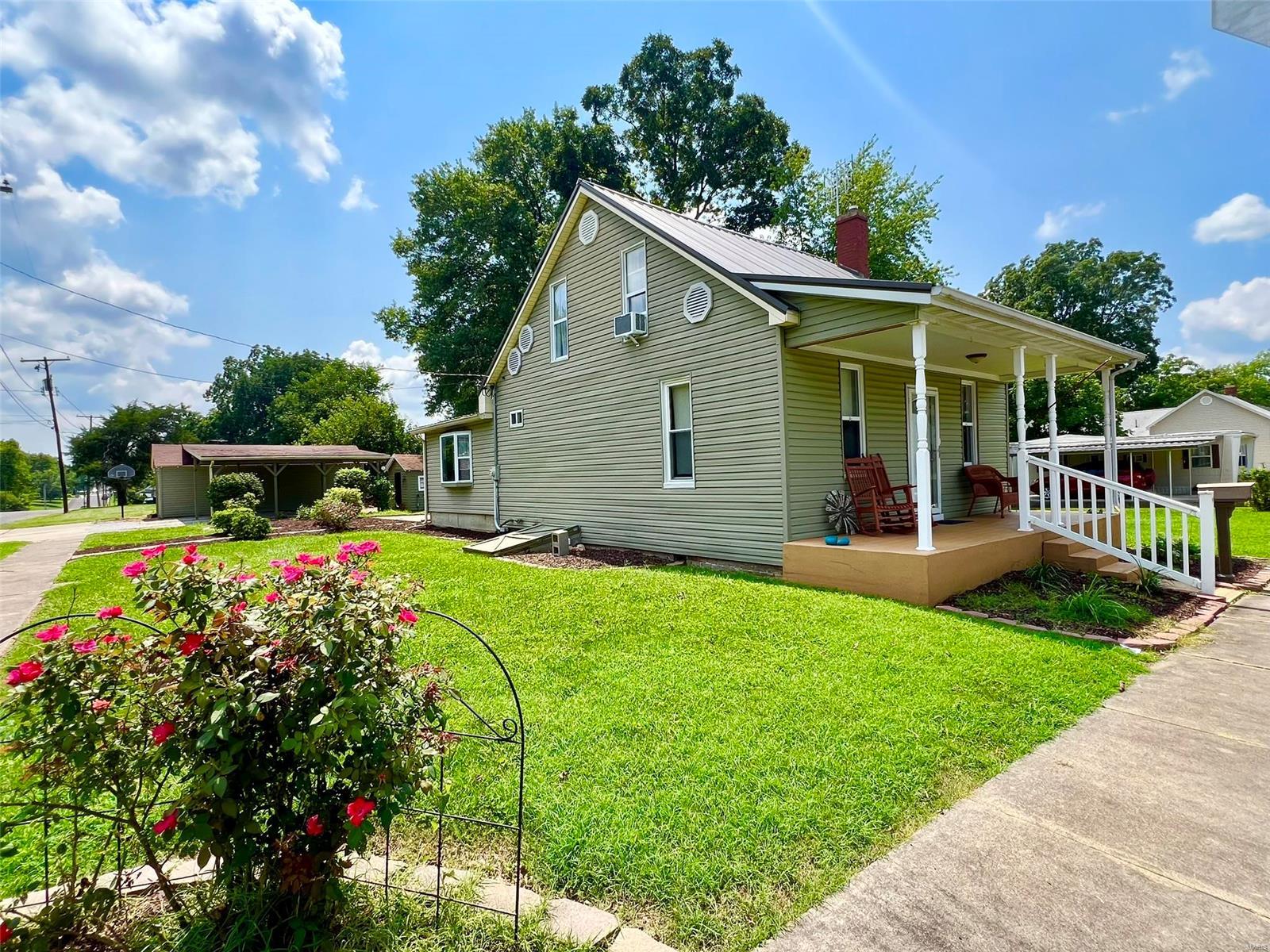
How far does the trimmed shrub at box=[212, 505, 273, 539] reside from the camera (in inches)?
603

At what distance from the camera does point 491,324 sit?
979 inches

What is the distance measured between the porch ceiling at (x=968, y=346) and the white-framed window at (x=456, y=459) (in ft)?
34.0

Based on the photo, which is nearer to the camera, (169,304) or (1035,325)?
(1035,325)

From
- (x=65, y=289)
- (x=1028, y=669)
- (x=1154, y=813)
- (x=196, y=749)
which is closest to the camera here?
(x=196, y=749)

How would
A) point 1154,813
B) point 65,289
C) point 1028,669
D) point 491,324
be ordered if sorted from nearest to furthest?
point 1154,813, point 1028,669, point 65,289, point 491,324

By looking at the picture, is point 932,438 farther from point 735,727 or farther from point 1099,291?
point 1099,291

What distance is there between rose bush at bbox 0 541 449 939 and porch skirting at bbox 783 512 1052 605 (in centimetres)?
599

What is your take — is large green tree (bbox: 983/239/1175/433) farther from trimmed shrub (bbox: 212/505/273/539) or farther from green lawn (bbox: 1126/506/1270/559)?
trimmed shrub (bbox: 212/505/273/539)

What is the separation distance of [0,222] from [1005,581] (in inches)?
796

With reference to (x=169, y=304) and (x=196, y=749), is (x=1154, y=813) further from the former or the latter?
(x=169, y=304)

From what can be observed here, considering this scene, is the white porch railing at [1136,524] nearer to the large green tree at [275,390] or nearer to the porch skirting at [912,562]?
the porch skirting at [912,562]

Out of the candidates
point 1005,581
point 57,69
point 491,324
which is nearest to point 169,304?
point 491,324

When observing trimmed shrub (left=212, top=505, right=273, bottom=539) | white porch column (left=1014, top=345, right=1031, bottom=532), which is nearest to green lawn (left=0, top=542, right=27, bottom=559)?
trimmed shrub (left=212, top=505, right=273, bottom=539)

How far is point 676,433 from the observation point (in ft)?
→ 32.4
